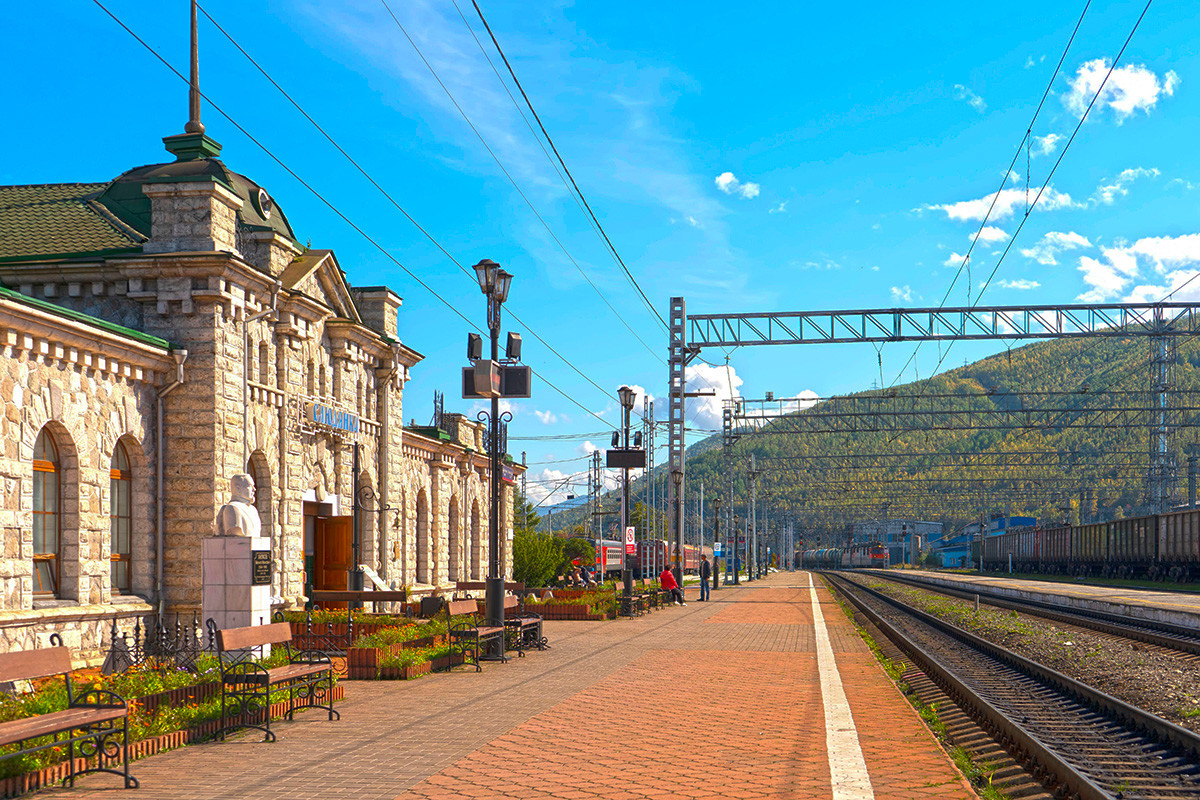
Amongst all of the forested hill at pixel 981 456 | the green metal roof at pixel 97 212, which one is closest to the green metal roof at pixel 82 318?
the green metal roof at pixel 97 212

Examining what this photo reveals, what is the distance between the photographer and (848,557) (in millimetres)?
110375

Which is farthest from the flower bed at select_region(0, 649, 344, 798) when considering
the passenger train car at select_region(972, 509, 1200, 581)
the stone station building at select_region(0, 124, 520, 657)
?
the passenger train car at select_region(972, 509, 1200, 581)

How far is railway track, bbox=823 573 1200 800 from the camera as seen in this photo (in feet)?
26.1

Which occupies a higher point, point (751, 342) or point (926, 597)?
point (751, 342)

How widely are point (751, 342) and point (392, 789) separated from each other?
3118 cm

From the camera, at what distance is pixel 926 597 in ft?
137

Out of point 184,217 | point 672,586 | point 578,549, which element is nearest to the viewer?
point 184,217

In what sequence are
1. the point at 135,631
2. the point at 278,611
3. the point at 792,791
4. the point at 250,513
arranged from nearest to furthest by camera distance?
the point at 792,791 < the point at 250,513 < the point at 135,631 < the point at 278,611

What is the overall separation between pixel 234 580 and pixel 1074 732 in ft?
28.6

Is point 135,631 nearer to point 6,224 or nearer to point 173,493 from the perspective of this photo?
point 173,493

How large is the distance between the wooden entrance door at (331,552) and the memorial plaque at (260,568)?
379 inches

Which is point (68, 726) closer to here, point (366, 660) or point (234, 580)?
point (234, 580)

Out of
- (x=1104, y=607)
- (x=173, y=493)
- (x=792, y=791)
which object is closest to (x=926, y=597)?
(x=1104, y=607)

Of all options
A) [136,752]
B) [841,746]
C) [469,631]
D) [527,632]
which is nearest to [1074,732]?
[841,746]
